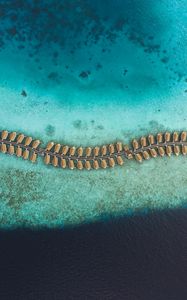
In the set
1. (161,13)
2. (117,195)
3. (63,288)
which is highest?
(161,13)

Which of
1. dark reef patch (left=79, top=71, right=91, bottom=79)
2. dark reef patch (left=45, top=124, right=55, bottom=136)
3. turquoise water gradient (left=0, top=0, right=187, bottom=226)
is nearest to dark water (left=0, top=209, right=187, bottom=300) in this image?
turquoise water gradient (left=0, top=0, right=187, bottom=226)

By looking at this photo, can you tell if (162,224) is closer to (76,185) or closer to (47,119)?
(76,185)

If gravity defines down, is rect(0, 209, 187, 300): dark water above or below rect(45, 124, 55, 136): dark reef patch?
below

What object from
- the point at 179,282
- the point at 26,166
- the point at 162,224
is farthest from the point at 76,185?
the point at 179,282

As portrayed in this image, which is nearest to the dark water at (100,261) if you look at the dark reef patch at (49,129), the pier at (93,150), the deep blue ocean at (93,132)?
the deep blue ocean at (93,132)

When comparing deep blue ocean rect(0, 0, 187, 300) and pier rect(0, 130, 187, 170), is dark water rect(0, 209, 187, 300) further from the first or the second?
pier rect(0, 130, 187, 170)

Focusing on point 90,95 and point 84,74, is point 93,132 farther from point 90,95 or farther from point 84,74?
point 84,74

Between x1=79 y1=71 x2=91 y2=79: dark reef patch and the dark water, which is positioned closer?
the dark water

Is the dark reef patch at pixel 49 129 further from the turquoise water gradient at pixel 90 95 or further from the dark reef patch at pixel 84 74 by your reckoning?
the dark reef patch at pixel 84 74
